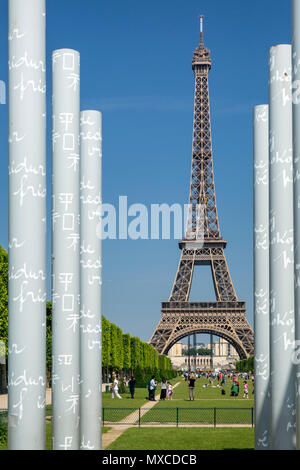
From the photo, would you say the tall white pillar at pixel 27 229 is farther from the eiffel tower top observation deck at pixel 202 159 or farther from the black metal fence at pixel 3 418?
the eiffel tower top observation deck at pixel 202 159

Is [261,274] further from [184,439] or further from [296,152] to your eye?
[184,439]

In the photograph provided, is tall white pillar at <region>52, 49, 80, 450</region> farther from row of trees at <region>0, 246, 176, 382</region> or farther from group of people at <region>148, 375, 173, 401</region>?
row of trees at <region>0, 246, 176, 382</region>

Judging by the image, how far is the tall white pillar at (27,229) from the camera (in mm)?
12344

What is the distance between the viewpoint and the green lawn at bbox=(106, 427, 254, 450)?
83.9 feet

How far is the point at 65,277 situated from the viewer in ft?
53.3

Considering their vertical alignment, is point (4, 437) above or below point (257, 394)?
below

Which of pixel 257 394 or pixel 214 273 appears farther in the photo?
pixel 214 273

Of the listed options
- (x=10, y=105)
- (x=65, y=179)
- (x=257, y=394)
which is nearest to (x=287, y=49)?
(x=65, y=179)

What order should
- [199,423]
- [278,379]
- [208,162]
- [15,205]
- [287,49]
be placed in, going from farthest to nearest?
[208,162] < [199,423] < [287,49] < [278,379] < [15,205]

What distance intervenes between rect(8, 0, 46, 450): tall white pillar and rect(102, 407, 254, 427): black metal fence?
20.1 m

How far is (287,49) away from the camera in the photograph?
16.5 metres

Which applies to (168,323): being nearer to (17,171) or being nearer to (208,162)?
(208,162)

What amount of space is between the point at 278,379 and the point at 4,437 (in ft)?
38.2

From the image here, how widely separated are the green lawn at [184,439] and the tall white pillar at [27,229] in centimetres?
1313
